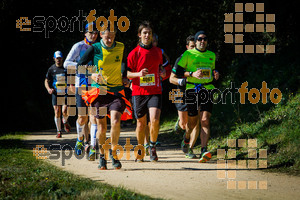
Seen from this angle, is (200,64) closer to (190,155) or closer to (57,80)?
(190,155)

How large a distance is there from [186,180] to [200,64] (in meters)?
2.85

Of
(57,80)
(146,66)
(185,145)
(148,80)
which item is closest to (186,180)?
(148,80)

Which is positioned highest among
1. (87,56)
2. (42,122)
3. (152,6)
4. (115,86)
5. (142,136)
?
(152,6)

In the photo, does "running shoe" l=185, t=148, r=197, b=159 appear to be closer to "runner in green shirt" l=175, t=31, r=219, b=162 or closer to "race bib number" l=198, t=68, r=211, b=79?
"runner in green shirt" l=175, t=31, r=219, b=162

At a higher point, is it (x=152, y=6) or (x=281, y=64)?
(x=152, y=6)

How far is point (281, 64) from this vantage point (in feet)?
44.7

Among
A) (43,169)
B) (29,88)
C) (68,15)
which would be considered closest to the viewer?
(43,169)

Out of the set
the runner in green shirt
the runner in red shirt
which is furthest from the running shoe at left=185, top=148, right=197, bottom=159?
the runner in red shirt

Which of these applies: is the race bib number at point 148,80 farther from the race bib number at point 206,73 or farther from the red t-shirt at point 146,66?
the race bib number at point 206,73

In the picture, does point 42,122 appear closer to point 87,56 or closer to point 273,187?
point 87,56

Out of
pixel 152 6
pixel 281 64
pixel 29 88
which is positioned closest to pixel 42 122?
pixel 29 88

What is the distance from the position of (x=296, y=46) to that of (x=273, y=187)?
8975mm

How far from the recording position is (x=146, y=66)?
812 centimetres

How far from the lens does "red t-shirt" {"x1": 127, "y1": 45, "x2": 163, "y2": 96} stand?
8.10 metres
